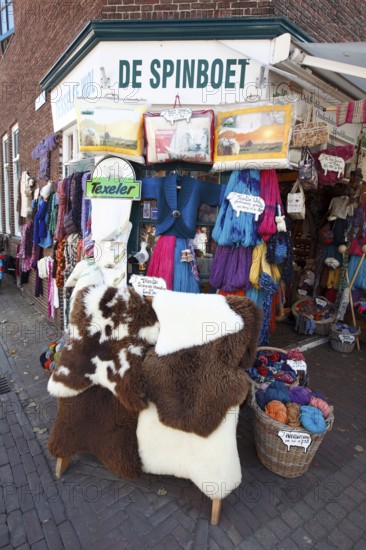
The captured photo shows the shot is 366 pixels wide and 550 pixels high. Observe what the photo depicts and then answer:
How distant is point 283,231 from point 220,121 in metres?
1.31

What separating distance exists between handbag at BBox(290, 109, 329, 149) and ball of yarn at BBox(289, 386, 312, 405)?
228cm

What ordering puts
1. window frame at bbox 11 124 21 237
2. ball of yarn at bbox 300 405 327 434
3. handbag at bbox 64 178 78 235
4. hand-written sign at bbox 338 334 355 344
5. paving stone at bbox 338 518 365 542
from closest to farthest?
paving stone at bbox 338 518 365 542
ball of yarn at bbox 300 405 327 434
handbag at bbox 64 178 78 235
hand-written sign at bbox 338 334 355 344
window frame at bbox 11 124 21 237

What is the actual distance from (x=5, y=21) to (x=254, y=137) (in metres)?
9.81

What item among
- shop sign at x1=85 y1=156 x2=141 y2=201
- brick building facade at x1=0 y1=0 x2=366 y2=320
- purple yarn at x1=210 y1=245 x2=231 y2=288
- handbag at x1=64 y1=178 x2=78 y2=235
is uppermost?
brick building facade at x1=0 y1=0 x2=366 y2=320

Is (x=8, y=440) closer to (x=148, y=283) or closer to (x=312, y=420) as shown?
(x=148, y=283)

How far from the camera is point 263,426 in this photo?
2.49 meters

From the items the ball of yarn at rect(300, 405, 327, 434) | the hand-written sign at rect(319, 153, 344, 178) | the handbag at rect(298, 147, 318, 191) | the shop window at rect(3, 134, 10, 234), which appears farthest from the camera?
the shop window at rect(3, 134, 10, 234)

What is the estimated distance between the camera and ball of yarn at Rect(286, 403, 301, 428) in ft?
7.86

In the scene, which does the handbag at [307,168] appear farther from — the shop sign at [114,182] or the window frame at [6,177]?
the window frame at [6,177]

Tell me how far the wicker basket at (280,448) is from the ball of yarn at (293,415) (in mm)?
71

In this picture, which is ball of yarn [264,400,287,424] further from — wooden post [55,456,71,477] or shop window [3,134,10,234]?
shop window [3,134,10,234]

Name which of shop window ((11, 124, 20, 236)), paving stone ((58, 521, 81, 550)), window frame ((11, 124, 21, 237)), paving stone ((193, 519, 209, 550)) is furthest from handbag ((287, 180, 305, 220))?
shop window ((11, 124, 20, 236))

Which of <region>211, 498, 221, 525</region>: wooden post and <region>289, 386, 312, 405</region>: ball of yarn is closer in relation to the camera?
<region>211, 498, 221, 525</region>: wooden post

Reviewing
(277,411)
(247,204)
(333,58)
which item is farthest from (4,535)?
(333,58)
